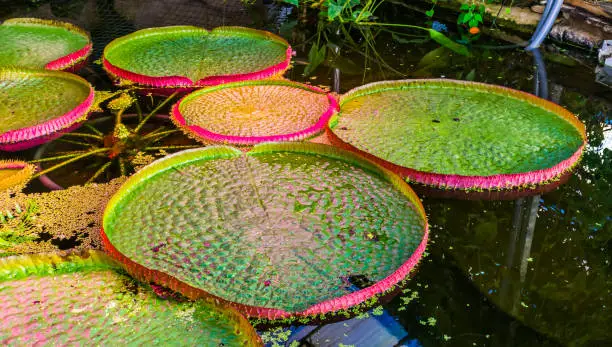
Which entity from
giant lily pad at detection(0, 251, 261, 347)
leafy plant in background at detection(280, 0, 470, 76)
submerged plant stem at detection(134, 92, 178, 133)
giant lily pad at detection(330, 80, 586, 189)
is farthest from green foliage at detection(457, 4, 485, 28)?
giant lily pad at detection(0, 251, 261, 347)

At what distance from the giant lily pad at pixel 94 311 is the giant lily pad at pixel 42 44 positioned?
151 cm

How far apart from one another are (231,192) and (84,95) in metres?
0.97

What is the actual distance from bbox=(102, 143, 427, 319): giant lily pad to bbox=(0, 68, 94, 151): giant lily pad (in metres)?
0.61

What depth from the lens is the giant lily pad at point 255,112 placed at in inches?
79.4

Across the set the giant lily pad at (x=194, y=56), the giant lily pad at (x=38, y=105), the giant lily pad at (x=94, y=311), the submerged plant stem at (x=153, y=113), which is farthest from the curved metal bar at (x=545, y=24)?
the giant lily pad at (x=94, y=311)

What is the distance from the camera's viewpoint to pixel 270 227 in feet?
5.01

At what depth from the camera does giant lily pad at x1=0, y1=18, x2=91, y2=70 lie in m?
2.68

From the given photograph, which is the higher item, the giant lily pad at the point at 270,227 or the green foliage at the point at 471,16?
the green foliage at the point at 471,16

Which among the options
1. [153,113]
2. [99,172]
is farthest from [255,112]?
[99,172]

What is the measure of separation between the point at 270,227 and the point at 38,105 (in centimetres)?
122

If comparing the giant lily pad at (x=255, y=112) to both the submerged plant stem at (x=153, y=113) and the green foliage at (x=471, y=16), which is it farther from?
the green foliage at (x=471, y=16)

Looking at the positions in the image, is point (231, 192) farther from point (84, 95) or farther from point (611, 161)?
point (611, 161)

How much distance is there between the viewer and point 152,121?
7.37 ft

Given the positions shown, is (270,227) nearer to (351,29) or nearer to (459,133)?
(459,133)
